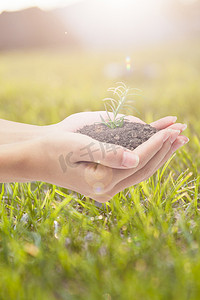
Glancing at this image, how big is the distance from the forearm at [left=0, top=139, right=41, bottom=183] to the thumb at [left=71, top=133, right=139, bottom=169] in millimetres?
178

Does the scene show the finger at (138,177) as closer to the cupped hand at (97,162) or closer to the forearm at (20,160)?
the cupped hand at (97,162)

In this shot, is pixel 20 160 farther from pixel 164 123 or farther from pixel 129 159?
pixel 164 123

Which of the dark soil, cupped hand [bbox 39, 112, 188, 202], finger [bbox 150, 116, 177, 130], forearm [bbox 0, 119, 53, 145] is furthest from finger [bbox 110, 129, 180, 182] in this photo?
forearm [bbox 0, 119, 53, 145]

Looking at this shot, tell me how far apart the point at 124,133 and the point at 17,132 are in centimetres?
56

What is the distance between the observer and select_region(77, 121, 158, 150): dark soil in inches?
59.1

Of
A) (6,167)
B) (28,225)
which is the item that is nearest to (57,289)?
(28,225)

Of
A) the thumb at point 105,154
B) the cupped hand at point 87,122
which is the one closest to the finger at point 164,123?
the cupped hand at point 87,122

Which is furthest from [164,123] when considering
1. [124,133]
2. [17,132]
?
[17,132]

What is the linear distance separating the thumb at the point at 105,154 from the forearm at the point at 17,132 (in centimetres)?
41

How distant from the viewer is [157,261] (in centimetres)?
104

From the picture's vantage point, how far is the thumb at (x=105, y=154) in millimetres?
1225

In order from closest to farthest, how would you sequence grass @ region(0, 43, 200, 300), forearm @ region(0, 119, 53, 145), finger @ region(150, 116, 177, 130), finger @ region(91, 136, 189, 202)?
1. grass @ region(0, 43, 200, 300)
2. finger @ region(91, 136, 189, 202)
3. forearm @ region(0, 119, 53, 145)
4. finger @ region(150, 116, 177, 130)

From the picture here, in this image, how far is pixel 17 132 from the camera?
1657 millimetres

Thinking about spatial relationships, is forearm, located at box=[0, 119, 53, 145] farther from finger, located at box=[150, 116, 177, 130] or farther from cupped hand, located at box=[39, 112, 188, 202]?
finger, located at box=[150, 116, 177, 130]
